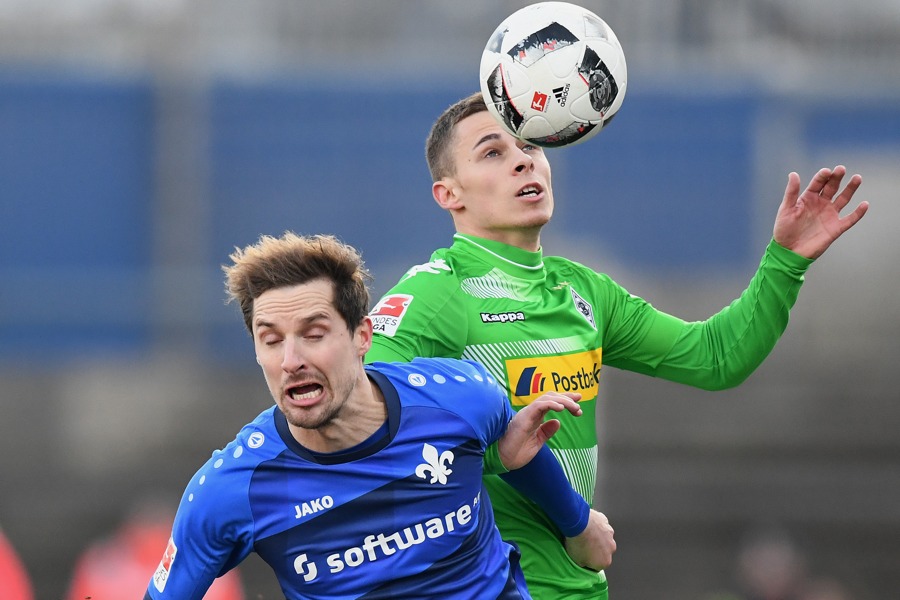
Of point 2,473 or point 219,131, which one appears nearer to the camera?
point 2,473

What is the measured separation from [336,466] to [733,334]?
1.86 metres

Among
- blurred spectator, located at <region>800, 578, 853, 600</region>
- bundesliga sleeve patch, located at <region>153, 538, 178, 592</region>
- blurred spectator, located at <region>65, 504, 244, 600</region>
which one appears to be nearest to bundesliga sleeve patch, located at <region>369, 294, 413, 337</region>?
bundesliga sleeve patch, located at <region>153, 538, 178, 592</region>

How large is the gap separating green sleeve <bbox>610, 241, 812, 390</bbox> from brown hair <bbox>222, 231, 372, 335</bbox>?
4.88 feet

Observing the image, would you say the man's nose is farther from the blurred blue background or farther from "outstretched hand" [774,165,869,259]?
the blurred blue background

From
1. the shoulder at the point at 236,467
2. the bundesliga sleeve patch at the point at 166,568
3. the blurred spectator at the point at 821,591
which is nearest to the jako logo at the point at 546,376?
the shoulder at the point at 236,467

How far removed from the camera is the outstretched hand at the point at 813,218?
4824 mm

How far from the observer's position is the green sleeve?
488 cm

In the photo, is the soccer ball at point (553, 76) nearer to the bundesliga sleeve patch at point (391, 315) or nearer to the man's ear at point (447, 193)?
the man's ear at point (447, 193)

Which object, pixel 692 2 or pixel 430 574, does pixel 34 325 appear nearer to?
pixel 692 2

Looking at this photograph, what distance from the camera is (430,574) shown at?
12.9 ft

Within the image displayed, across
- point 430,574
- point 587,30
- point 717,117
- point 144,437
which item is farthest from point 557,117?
point 717,117

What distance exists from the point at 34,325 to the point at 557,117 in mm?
12716

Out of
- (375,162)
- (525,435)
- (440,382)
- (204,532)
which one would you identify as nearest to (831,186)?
(525,435)

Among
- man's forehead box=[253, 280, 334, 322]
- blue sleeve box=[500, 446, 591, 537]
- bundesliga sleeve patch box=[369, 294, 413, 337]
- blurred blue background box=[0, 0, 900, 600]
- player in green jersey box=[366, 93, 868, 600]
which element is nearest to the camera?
man's forehead box=[253, 280, 334, 322]
